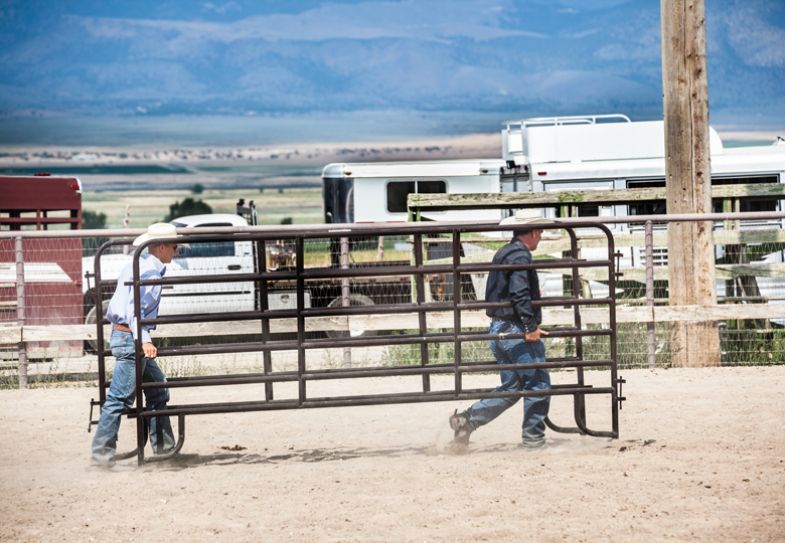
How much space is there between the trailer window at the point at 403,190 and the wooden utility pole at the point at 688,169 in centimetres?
785

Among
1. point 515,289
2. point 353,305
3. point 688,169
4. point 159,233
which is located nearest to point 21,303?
point 353,305

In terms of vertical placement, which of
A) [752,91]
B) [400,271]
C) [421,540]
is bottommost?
[421,540]

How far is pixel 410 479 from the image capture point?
8.11 m

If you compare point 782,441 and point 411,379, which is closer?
point 782,441

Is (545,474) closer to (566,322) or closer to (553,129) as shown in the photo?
Answer: (566,322)

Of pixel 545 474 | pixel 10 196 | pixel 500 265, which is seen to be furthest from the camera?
pixel 10 196

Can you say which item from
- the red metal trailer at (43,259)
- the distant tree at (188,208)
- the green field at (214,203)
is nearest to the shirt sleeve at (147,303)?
the red metal trailer at (43,259)

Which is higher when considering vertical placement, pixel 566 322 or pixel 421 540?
pixel 566 322

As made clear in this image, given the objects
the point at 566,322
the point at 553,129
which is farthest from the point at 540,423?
the point at 553,129

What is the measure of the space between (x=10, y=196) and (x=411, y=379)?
7.71 metres

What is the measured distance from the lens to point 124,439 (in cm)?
997

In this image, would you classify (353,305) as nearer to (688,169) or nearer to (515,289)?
(688,169)

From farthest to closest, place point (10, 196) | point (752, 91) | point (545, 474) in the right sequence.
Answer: point (752, 91) < point (10, 196) < point (545, 474)

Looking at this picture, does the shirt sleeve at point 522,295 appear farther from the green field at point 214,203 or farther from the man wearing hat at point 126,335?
the green field at point 214,203
